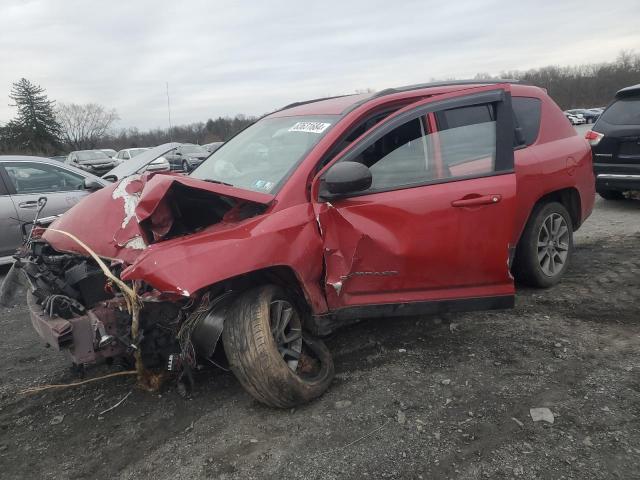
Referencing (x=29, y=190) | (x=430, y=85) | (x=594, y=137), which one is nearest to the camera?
(x=430, y=85)

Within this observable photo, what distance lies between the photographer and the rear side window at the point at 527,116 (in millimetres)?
4316

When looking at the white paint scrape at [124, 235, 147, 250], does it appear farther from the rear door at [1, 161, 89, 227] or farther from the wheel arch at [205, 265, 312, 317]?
the rear door at [1, 161, 89, 227]

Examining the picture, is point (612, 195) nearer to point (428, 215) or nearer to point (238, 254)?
point (428, 215)

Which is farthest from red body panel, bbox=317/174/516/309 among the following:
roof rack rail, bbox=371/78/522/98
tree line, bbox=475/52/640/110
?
tree line, bbox=475/52/640/110

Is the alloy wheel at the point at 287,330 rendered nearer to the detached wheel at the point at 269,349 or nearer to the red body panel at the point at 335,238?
the detached wheel at the point at 269,349

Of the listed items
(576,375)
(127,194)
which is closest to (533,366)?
(576,375)

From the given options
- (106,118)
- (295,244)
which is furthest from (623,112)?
(106,118)

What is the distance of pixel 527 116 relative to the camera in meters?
4.41

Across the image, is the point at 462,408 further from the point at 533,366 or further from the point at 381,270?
the point at 381,270

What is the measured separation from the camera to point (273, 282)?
3080mm

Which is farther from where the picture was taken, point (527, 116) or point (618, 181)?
point (618, 181)

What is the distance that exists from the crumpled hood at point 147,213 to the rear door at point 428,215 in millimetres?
568

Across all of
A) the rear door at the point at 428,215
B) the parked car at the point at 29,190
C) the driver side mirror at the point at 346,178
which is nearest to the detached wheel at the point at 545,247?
the rear door at the point at 428,215

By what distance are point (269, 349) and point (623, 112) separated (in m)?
7.26
